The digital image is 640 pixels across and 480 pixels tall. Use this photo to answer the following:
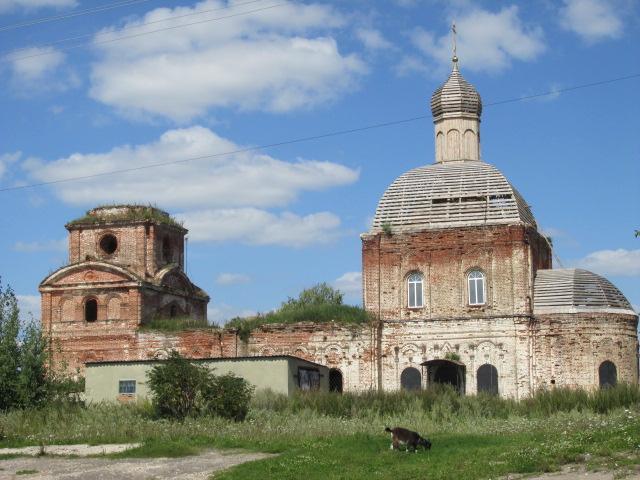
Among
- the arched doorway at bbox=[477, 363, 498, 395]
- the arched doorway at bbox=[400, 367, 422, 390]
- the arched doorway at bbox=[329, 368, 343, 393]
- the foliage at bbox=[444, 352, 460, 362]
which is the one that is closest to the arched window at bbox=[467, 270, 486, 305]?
the foliage at bbox=[444, 352, 460, 362]

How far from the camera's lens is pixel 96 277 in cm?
4438

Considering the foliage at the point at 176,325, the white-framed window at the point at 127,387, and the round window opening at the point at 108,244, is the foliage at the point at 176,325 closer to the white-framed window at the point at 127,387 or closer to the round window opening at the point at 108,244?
the round window opening at the point at 108,244

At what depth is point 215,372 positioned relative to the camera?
35344mm

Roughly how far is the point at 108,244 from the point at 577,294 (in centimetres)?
1931

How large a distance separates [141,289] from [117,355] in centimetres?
279

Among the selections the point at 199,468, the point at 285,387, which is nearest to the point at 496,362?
the point at 285,387

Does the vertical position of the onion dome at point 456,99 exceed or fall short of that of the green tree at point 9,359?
it exceeds it

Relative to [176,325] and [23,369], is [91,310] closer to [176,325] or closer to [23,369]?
[176,325]

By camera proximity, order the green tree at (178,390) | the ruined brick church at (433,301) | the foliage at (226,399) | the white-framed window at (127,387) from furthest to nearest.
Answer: the ruined brick church at (433,301), the white-framed window at (127,387), the green tree at (178,390), the foliage at (226,399)

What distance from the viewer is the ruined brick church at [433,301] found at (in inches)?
1556

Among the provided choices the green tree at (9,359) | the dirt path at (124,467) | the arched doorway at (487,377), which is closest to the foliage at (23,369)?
the green tree at (9,359)

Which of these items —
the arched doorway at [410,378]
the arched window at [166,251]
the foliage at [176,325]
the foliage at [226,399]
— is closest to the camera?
the foliage at [226,399]

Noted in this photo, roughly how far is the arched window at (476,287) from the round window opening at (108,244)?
1489 centimetres

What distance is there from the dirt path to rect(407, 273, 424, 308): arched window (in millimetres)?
20983
